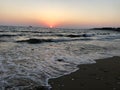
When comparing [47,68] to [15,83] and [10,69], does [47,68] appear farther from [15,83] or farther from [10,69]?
[15,83]

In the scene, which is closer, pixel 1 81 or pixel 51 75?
pixel 1 81

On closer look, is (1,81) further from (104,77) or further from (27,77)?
(104,77)

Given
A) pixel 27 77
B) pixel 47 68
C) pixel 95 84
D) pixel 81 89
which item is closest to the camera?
pixel 81 89

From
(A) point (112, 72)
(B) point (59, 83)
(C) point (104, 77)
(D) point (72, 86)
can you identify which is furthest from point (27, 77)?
(A) point (112, 72)

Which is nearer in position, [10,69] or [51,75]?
[51,75]

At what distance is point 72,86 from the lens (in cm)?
490

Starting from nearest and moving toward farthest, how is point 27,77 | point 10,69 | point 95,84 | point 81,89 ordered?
1. point 81,89
2. point 95,84
3. point 27,77
4. point 10,69

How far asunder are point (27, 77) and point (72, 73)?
62.7 inches

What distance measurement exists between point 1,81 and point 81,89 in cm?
217

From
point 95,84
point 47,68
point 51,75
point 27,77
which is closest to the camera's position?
point 95,84

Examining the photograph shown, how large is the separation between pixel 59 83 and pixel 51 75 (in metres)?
0.84

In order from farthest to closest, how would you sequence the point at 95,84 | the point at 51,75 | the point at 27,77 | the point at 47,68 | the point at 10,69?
1. the point at 47,68
2. the point at 10,69
3. the point at 51,75
4. the point at 27,77
5. the point at 95,84

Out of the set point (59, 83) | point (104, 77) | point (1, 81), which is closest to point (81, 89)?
point (59, 83)

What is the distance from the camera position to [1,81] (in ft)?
16.3
